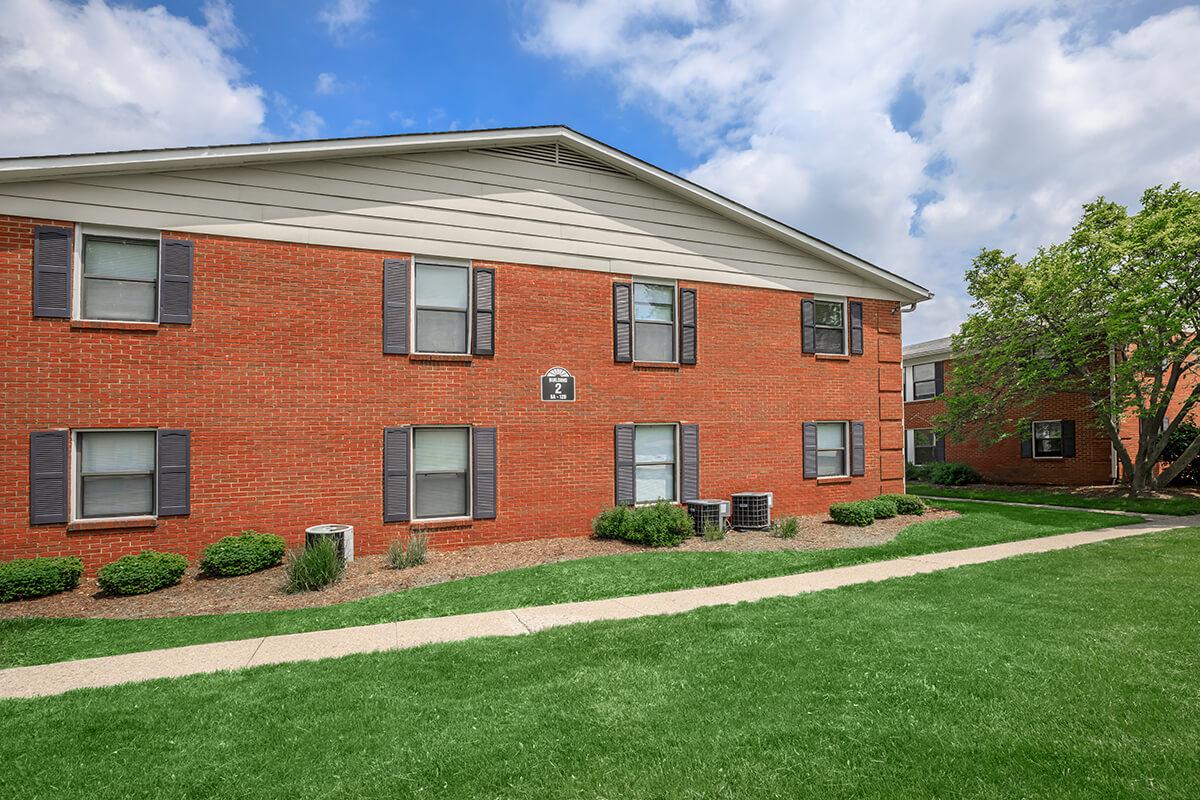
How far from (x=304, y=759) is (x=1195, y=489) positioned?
25.7 m

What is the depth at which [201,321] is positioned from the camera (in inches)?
403

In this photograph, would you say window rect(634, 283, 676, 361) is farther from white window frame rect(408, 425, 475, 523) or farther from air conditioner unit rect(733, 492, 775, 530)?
white window frame rect(408, 425, 475, 523)

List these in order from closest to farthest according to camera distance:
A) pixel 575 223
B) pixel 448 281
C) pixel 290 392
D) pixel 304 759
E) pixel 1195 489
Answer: pixel 304 759
pixel 290 392
pixel 448 281
pixel 575 223
pixel 1195 489

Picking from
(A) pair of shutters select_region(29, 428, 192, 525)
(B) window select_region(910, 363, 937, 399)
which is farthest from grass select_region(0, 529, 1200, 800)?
(B) window select_region(910, 363, 937, 399)

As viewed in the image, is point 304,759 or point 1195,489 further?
point 1195,489

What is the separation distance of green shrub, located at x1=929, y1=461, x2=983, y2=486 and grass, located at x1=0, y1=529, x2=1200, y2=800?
19.9 meters

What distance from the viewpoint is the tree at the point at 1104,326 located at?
16.5 meters

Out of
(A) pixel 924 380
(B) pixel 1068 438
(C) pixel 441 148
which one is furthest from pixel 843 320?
(A) pixel 924 380

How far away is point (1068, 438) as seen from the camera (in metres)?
22.5

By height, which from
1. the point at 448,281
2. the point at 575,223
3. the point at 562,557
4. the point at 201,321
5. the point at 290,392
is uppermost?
the point at 575,223

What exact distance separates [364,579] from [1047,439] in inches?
953

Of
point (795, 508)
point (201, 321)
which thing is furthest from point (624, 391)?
point (201, 321)

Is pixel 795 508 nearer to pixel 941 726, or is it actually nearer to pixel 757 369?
pixel 757 369

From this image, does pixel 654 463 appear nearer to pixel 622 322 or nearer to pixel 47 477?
pixel 622 322
